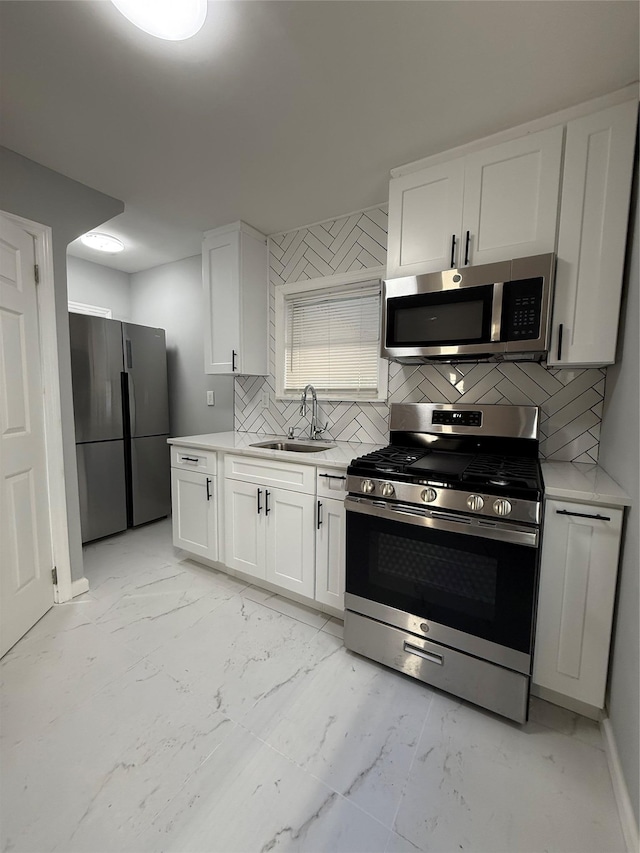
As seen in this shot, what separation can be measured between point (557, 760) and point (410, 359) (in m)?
1.75

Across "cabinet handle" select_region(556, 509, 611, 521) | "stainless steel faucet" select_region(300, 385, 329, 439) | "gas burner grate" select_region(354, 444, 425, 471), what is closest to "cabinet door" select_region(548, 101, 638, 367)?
"cabinet handle" select_region(556, 509, 611, 521)

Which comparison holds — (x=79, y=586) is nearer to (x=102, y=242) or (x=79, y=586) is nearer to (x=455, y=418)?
(x=455, y=418)

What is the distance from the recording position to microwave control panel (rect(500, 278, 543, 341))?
1.54 meters

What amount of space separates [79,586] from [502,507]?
2460 mm

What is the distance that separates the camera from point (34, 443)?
76.7 inches

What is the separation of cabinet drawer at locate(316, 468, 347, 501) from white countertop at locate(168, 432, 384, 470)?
39 mm

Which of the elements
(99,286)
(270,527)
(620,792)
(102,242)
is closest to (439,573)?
(620,792)

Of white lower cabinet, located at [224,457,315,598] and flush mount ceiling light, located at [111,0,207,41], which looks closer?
flush mount ceiling light, located at [111,0,207,41]

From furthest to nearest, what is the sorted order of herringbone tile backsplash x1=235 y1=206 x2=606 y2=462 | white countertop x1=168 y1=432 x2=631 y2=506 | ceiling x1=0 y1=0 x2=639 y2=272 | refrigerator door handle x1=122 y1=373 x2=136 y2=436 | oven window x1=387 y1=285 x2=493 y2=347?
1. refrigerator door handle x1=122 y1=373 x2=136 y2=436
2. herringbone tile backsplash x1=235 y1=206 x2=606 y2=462
3. oven window x1=387 y1=285 x2=493 y2=347
4. white countertop x1=168 y1=432 x2=631 y2=506
5. ceiling x1=0 y1=0 x2=639 y2=272

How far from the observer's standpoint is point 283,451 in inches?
87.0

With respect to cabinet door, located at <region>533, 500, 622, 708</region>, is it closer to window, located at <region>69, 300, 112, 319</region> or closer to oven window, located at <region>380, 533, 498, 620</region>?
oven window, located at <region>380, 533, 498, 620</region>

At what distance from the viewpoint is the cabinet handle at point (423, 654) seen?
4.87 ft

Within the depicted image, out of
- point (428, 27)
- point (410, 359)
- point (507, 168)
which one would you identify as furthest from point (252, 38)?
point (410, 359)

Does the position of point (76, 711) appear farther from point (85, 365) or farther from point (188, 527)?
point (85, 365)
